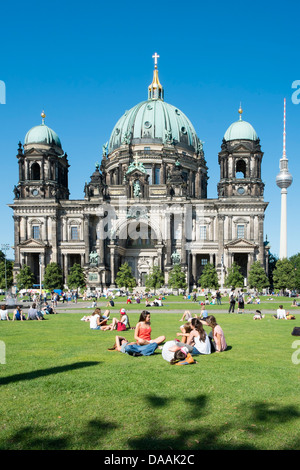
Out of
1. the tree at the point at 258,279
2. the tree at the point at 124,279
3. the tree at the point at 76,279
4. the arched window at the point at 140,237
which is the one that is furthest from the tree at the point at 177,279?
the tree at the point at 76,279

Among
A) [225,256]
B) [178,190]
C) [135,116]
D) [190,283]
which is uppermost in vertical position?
[135,116]

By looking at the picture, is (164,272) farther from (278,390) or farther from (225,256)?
(278,390)

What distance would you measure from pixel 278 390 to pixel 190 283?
67.6m

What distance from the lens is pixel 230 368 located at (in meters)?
11.6

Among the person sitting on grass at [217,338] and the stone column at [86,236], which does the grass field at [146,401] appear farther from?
the stone column at [86,236]

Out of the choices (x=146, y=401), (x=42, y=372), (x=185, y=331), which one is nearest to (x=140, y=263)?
(x=185, y=331)

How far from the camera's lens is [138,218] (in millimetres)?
78125

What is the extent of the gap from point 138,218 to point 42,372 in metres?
67.4

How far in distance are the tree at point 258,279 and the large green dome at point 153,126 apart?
111ft

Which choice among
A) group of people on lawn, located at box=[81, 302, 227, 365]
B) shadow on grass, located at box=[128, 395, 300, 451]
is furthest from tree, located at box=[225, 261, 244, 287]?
shadow on grass, located at box=[128, 395, 300, 451]

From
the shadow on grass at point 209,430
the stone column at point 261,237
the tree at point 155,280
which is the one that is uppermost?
the stone column at point 261,237

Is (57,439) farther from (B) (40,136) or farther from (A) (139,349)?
(B) (40,136)

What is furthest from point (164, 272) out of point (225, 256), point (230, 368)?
point (230, 368)

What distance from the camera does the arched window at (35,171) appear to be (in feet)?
266
